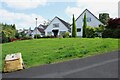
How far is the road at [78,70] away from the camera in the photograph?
10302 millimetres

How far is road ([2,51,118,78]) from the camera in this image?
10302mm

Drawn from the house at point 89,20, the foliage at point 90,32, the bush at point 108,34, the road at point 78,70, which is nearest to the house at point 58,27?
the house at point 89,20

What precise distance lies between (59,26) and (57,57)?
50150mm

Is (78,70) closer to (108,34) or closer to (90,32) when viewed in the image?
(108,34)

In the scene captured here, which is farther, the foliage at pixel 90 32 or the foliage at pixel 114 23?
the foliage at pixel 90 32

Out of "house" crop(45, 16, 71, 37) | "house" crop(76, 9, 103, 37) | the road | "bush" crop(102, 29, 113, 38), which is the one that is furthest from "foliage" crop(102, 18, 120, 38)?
"house" crop(45, 16, 71, 37)

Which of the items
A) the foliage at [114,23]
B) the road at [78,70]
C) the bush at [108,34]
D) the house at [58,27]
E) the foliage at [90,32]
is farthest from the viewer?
the house at [58,27]

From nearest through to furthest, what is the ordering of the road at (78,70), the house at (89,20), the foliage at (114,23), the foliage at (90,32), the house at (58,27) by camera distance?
the road at (78,70)
the foliage at (114,23)
the foliage at (90,32)
the house at (89,20)
the house at (58,27)

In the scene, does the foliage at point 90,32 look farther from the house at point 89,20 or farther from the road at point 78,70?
the road at point 78,70

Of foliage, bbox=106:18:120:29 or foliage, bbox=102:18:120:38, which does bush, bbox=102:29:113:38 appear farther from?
foliage, bbox=106:18:120:29

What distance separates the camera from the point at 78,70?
11.2 m

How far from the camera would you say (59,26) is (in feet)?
212

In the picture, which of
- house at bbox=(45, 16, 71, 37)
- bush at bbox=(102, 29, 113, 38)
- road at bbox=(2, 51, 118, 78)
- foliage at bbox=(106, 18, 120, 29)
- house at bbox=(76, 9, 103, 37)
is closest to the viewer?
road at bbox=(2, 51, 118, 78)

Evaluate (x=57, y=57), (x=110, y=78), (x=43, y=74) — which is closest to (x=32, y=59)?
(x=57, y=57)
